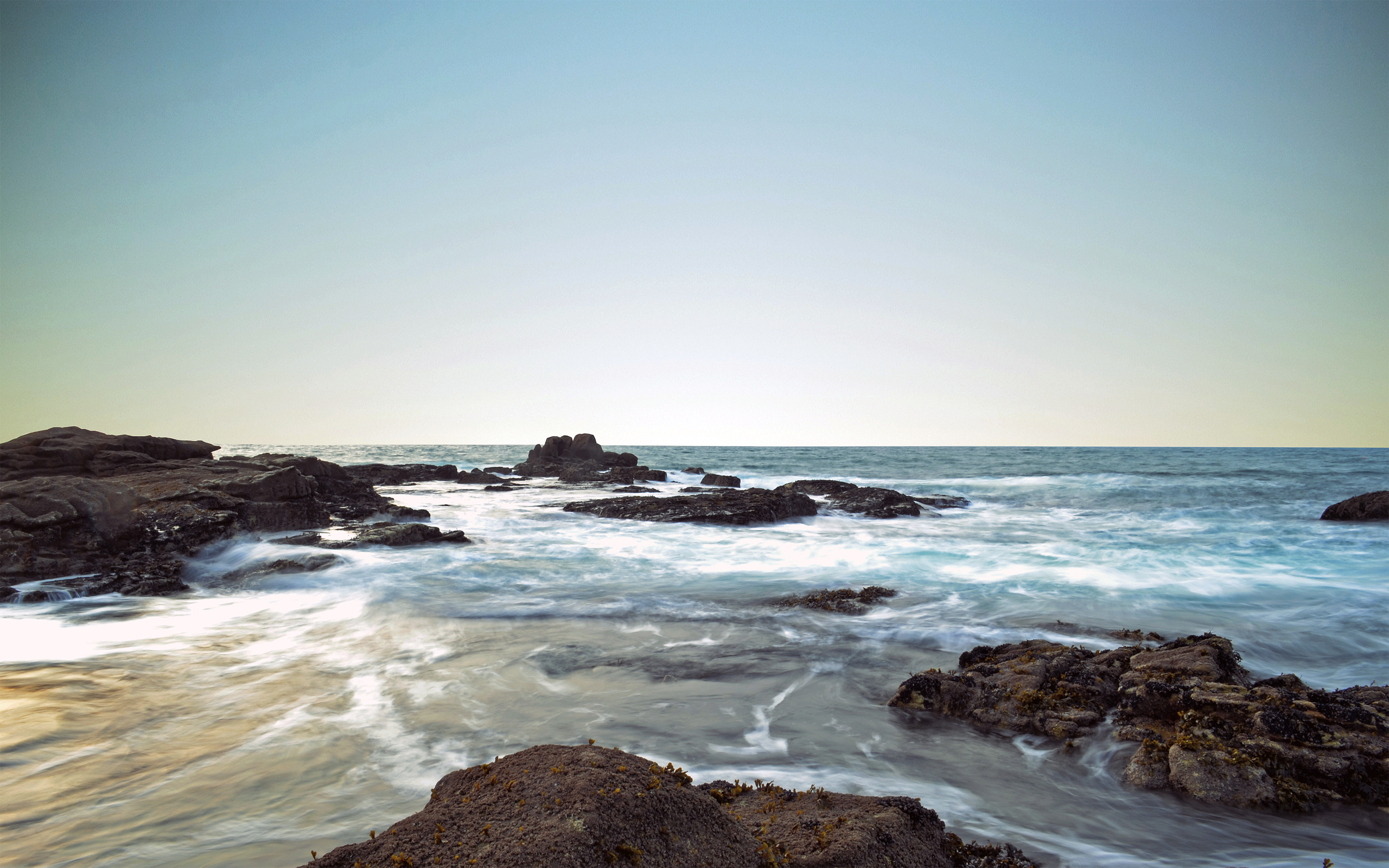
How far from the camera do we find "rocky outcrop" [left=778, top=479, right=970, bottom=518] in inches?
949

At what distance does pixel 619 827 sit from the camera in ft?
9.33

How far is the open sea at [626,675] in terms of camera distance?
4812 mm

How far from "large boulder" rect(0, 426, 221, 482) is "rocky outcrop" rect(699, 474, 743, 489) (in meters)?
23.9

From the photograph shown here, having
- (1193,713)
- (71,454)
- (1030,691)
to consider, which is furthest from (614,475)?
(1193,713)

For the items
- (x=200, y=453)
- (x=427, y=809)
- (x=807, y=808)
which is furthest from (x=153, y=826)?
(x=200, y=453)

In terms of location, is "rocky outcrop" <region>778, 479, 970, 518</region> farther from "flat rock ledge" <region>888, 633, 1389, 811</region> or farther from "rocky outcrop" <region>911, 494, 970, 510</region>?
"flat rock ledge" <region>888, 633, 1389, 811</region>

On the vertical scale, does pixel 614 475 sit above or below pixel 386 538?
above

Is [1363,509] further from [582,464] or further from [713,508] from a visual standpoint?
[582,464]

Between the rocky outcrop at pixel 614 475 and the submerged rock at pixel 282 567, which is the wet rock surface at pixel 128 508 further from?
the rocky outcrop at pixel 614 475

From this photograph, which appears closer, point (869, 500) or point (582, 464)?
point (869, 500)

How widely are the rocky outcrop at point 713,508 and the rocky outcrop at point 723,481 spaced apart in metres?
10.4

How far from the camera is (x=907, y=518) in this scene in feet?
77.8

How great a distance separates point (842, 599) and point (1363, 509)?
69.6ft

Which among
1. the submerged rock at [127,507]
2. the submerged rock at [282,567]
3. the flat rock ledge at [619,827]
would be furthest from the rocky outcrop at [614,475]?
the flat rock ledge at [619,827]
